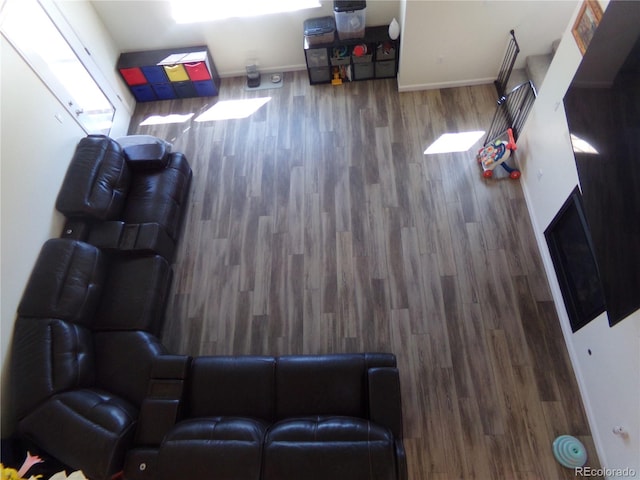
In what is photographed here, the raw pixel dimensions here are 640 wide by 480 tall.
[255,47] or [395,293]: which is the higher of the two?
[255,47]

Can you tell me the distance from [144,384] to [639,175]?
3167 mm

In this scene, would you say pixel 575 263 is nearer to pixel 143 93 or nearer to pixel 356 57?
pixel 356 57

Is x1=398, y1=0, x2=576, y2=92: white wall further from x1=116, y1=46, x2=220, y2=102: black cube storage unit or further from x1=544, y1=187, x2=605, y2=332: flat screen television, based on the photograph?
x1=116, y1=46, x2=220, y2=102: black cube storage unit

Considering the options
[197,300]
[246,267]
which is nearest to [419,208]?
[246,267]

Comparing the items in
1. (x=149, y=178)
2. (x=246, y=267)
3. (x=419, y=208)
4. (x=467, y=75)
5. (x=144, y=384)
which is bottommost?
(x=144, y=384)

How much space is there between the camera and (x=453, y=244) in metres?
3.39

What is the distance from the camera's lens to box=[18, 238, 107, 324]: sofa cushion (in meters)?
2.71

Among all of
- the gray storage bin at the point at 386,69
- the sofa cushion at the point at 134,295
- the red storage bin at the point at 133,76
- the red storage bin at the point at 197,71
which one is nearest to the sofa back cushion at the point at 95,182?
the sofa cushion at the point at 134,295

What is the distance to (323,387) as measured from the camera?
2479mm

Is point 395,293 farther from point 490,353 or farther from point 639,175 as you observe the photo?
point 639,175

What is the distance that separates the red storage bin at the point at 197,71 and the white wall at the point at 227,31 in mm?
339

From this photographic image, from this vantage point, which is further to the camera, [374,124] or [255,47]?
[255,47]

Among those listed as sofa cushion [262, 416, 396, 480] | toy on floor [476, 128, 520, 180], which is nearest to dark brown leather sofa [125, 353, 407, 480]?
sofa cushion [262, 416, 396, 480]

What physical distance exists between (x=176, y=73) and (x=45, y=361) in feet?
10.8
